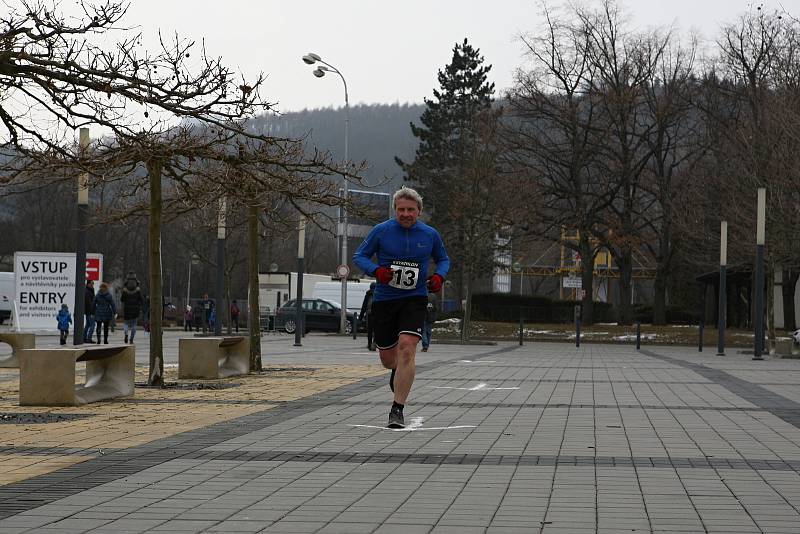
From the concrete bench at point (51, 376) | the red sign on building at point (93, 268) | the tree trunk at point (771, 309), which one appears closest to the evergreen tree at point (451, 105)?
the tree trunk at point (771, 309)

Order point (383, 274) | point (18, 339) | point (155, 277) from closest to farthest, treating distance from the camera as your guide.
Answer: point (383, 274) < point (155, 277) < point (18, 339)

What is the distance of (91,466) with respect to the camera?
779 centimetres

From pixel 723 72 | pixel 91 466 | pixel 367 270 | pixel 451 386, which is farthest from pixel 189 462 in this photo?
pixel 723 72

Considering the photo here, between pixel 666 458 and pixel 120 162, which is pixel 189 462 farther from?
pixel 120 162

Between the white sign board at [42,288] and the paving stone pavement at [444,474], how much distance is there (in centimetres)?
2418

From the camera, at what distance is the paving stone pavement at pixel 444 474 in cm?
590

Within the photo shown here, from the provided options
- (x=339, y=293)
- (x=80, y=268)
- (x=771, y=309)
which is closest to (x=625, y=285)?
(x=339, y=293)

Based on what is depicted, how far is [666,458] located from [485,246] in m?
38.2

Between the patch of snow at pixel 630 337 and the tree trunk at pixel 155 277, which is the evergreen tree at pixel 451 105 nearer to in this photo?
the patch of snow at pixel 630 337

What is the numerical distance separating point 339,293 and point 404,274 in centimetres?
4618

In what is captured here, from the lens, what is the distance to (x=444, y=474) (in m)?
7.50

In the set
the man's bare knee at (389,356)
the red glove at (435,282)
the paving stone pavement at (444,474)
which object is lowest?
the paving stone pavement at (444,474)

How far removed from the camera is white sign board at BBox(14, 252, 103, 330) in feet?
117

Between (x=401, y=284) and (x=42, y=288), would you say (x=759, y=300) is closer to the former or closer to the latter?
(x=42, y=288)
